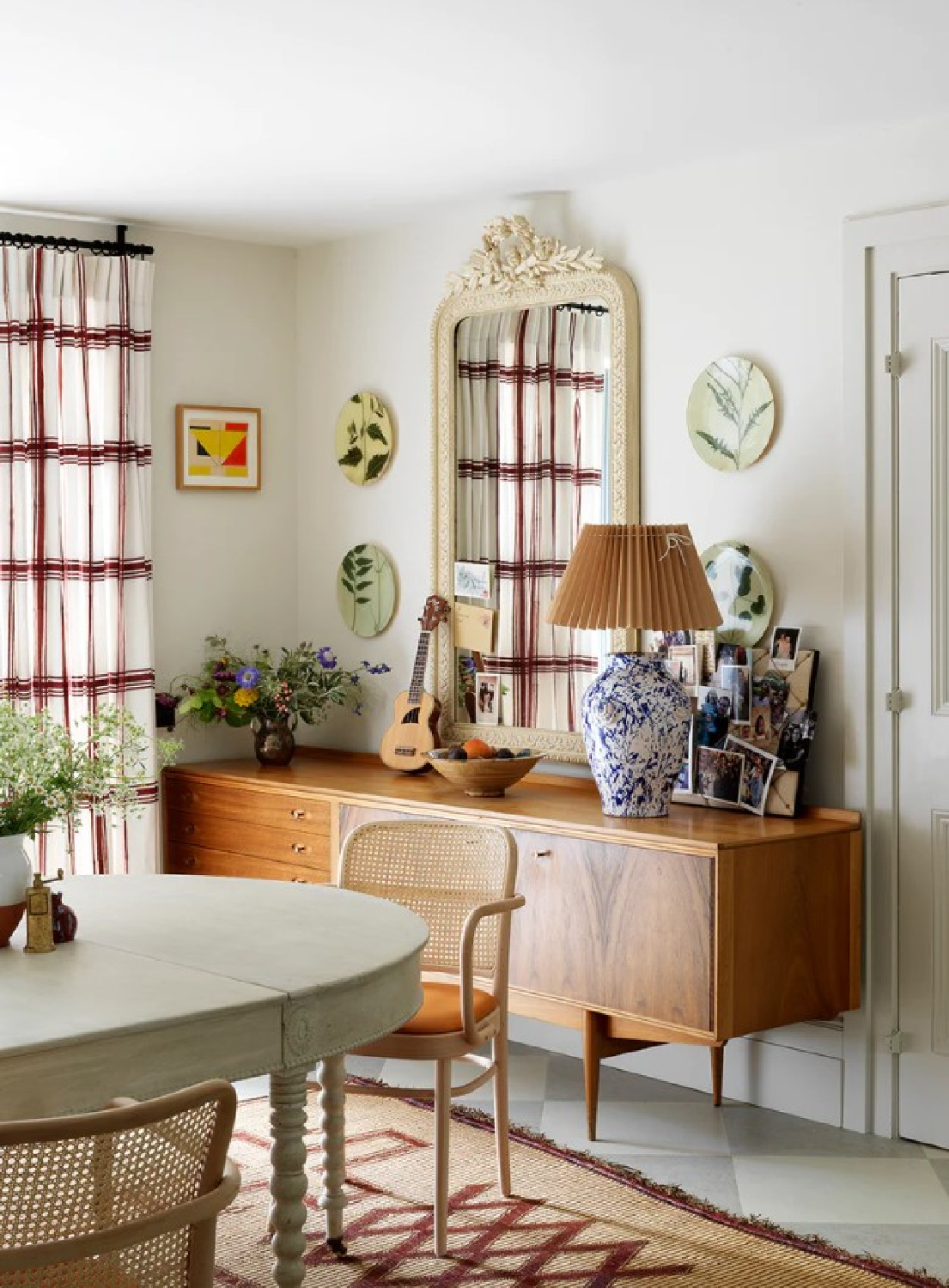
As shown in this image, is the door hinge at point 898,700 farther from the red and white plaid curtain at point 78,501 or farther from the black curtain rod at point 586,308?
the red and white plaid curtain at point 78,501

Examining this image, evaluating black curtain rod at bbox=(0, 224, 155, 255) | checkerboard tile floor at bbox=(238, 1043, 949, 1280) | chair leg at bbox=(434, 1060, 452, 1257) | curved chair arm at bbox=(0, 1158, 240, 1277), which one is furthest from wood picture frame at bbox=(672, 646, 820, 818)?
black curtain rod at bbox=(0, 224, 155, 255)

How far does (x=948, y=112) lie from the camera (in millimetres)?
4055

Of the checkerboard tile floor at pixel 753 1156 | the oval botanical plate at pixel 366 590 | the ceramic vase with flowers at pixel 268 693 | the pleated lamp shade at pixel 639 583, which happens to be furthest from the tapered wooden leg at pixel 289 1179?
the oval botanical plate at pixel 366 590

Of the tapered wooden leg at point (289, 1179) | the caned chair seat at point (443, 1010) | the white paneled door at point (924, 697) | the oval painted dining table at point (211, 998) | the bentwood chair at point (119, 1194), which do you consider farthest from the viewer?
the white paneled door at point (924, 697)

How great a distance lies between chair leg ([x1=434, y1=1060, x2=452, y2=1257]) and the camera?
11.5ft

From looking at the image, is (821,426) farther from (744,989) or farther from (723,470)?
(744,989)

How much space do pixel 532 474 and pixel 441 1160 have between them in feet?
7.47

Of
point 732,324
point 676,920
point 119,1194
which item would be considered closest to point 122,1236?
point 119,1194

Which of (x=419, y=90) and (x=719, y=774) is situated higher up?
(x=419, y=90)

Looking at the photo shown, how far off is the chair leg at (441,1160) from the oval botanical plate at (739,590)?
160 cm

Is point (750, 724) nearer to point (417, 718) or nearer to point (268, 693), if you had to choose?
point (417, 718)

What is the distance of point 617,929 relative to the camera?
13.7 feet

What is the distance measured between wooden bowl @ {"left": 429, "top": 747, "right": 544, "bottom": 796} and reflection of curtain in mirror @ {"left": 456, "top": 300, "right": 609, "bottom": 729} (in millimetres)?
341

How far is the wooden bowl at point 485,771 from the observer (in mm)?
4668
